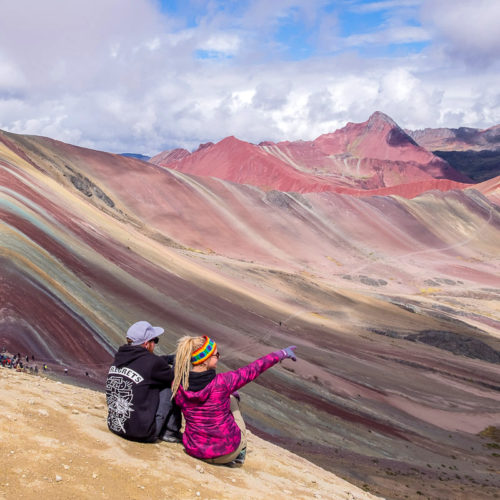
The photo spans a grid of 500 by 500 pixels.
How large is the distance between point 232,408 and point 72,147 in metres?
65.8

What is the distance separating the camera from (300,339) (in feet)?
98.0

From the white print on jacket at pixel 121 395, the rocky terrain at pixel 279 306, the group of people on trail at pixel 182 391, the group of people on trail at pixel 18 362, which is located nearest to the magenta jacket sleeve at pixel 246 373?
the group of people on trail at pixel 182 391

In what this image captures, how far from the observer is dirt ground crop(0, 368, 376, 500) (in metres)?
4.38

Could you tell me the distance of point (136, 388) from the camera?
5.52 m

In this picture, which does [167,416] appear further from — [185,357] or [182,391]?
[185,357]

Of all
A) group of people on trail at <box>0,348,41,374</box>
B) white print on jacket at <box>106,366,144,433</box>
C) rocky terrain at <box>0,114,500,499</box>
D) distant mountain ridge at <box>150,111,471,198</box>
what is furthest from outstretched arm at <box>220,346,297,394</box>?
distant mountain ridge at <box>150,111,471,198</box>

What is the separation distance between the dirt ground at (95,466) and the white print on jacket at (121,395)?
8.2 inches

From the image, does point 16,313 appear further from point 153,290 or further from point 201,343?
point 153,290

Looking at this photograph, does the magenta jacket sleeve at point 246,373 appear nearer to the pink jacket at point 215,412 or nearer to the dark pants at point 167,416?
the pink jacket at point 215,412

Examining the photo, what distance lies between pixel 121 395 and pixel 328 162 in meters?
169

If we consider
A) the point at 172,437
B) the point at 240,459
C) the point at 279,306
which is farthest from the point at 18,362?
the point at 279,306

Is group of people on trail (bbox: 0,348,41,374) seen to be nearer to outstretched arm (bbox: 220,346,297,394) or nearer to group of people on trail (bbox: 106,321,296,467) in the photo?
group of people on trail (bbox: 106,321,296,467)

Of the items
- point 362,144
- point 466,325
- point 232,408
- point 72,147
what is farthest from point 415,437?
point 362,144

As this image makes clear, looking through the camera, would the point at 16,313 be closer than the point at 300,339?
Yes
